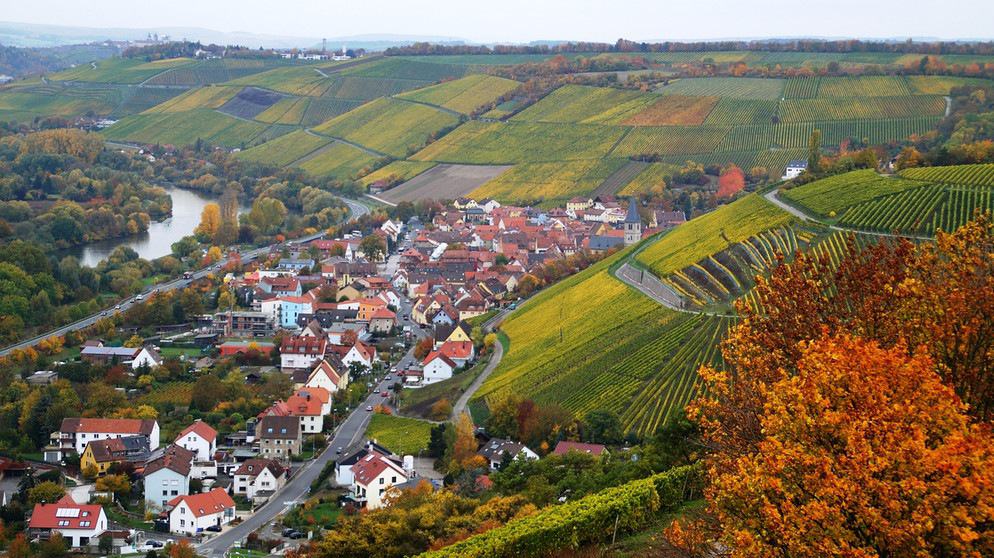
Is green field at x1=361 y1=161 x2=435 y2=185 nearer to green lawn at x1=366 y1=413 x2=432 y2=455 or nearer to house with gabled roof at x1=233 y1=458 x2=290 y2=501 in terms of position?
green lawn at x1=366 y1=413 x2=432 y2=455

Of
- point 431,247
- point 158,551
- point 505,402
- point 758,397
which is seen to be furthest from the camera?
point 431,247

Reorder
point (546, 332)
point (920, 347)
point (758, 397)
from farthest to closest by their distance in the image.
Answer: point (546, 332)
point (758, 397)
point (920, 347)

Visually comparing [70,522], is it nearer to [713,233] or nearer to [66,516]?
[66,516]

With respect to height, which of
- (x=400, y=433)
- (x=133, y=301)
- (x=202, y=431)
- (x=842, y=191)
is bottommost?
(x=133, y=301)

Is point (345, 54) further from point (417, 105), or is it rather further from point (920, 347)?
point (920, 347)

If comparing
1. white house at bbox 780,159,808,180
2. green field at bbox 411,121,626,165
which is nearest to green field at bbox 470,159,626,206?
green field at bbox 411,121,626,165

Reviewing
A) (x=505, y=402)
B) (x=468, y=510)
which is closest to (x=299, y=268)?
(x=505, y=402)

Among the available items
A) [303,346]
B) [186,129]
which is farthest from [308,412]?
[186,129]
